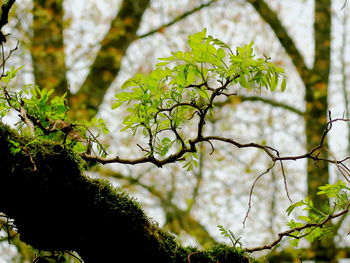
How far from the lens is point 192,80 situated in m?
1.46

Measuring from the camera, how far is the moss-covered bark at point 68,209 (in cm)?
137

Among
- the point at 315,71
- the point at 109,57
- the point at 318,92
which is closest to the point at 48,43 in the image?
the point at 109,57

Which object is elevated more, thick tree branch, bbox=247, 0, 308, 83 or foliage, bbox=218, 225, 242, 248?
thick tree branch, bbox=247, 0, 308, 83

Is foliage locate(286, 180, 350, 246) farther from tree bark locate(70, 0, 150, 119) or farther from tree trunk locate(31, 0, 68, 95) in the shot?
tree trunk locate(31, 0, 68, 95)

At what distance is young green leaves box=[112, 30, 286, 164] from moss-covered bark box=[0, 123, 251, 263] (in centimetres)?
27

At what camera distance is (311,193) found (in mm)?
8102

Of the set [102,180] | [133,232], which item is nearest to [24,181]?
[102,180]

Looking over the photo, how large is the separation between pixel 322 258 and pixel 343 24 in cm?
594

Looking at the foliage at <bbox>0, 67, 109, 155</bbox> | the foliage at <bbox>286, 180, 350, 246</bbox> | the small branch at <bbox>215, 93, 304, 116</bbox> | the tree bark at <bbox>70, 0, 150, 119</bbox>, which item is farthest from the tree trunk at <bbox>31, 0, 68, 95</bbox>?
the foliage at <bbox>286, 180, 350, 246</bbox>

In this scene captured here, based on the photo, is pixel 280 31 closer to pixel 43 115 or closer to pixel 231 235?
pixel 231 235

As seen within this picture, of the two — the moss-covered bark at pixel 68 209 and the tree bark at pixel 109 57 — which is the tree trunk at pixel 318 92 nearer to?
the tree bark at pixel 109 57

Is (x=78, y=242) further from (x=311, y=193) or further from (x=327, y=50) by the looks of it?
(x=327, y=50)

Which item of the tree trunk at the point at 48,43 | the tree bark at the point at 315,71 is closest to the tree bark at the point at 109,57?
the tree trunk at the point at 48,43

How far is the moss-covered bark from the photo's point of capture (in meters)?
1.37
